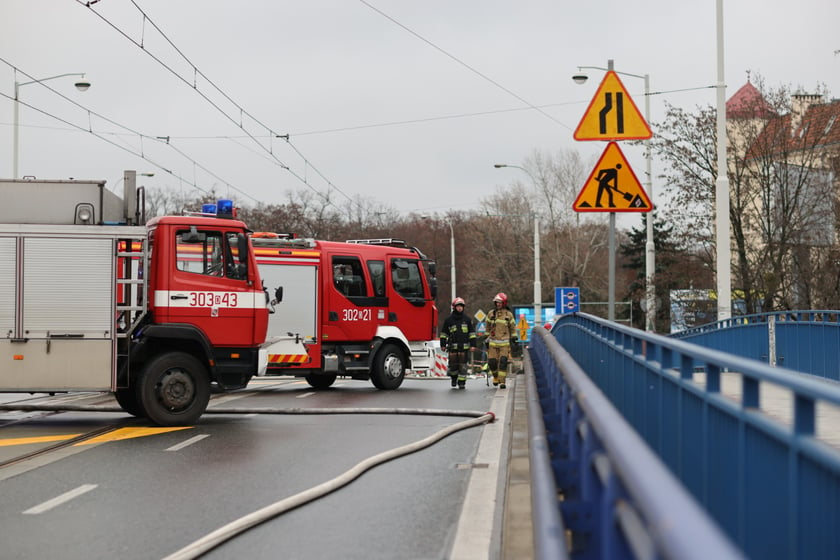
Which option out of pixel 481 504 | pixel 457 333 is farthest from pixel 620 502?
pixel 457 333

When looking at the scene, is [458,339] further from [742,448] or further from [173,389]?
[742,448]

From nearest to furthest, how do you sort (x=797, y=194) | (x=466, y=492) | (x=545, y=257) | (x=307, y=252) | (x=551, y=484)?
(x=551, y=484)
(x=466, y=492)
(x=307, y=252)
(x=797, y=194)
(x=545, y=257)

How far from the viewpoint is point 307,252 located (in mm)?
22031

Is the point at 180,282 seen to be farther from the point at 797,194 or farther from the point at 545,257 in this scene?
the point at 545,257

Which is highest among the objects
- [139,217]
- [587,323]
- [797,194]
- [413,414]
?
[797,194]

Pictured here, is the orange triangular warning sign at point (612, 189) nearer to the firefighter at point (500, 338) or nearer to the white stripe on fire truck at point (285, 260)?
the firefighter at point (500, 338)

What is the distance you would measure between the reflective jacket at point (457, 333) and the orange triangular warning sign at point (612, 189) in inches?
376

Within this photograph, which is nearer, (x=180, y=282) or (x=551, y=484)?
(x=551, y=484)

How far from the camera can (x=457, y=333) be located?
22109 millimetres

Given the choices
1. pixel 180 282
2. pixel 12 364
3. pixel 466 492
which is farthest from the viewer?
pixel 180 282

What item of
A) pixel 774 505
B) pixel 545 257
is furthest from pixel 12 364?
pixel 545 257

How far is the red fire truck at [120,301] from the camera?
13438mm

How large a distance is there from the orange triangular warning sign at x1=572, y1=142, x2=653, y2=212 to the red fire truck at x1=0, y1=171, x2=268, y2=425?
16.4 ft

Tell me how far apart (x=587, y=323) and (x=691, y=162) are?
830 inches
